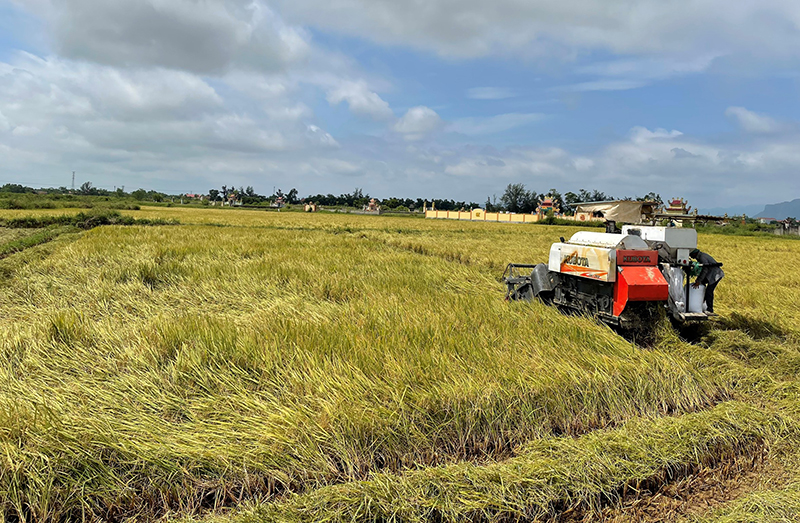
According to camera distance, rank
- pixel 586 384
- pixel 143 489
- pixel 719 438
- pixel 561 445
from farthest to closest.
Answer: pixel 586 384, pixel 719 438, pixel 561 445, pixel 143 489

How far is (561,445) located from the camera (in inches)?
95.1

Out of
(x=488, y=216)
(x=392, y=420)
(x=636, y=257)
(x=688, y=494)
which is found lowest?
(x=688, y=494)

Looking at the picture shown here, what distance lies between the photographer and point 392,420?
2391mm

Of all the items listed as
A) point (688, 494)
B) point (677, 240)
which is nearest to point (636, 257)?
point (677, 240)

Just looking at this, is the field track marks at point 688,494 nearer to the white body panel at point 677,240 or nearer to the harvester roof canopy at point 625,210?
the white body panel at point 677,240

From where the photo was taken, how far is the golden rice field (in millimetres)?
2029

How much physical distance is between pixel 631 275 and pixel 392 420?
301cm

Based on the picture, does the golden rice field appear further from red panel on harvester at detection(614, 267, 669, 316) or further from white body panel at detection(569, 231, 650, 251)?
white body panel at detection(569, 231, 650, 251)

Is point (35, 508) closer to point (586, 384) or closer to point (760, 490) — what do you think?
point (586, 384)

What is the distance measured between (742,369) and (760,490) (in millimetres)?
1827

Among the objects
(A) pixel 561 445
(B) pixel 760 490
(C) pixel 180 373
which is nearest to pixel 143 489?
(C) pixel 180 373

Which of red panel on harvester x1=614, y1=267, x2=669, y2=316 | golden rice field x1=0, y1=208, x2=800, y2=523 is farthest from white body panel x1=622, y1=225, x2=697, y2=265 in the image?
golden rice field x1=0, y1=208, x2=800, y2=523

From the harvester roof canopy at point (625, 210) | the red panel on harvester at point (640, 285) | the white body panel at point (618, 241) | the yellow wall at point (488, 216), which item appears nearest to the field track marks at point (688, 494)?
the red panel on harvester at point (640, 285)

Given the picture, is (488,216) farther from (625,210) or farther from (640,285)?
(640,285)
